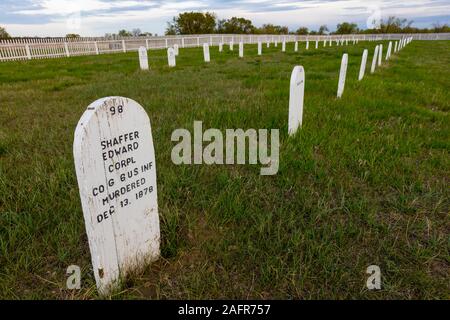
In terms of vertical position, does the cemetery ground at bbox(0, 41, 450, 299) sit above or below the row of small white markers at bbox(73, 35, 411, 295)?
below

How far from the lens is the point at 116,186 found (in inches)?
59.0

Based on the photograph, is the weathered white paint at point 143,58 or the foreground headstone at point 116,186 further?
the weathered white paint at point 143,58

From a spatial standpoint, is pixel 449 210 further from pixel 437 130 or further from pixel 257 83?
pixel 257 83

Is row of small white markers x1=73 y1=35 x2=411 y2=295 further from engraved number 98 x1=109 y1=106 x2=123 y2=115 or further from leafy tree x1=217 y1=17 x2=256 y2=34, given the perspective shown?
leafy tree x1=217 y1=17 x2=256 y2=34

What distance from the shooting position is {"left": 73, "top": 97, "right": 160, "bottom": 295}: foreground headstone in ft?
4.39

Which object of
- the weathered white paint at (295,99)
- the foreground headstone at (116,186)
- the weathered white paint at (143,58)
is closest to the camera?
the foreground headstone at (116,186)

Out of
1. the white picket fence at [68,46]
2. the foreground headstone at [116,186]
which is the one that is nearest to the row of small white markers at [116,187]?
the foreground headstone at [116,186]

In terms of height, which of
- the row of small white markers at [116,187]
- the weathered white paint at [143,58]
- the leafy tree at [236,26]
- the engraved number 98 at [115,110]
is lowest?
the row of small white markers at [116,187]

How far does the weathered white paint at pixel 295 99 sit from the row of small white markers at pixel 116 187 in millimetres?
2228

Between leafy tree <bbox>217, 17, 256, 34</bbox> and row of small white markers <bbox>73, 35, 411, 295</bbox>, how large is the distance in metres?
77.0

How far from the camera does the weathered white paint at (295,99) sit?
341 centimetres

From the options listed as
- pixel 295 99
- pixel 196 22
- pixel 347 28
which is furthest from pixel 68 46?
pixel 347 28

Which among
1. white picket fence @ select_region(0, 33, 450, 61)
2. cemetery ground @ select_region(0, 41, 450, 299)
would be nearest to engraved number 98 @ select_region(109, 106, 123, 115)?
cemetery ground @ select_region(0, 41, 450, 299)

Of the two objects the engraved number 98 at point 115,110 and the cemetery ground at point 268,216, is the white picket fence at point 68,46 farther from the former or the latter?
the engraved number 98 at point 115,110
